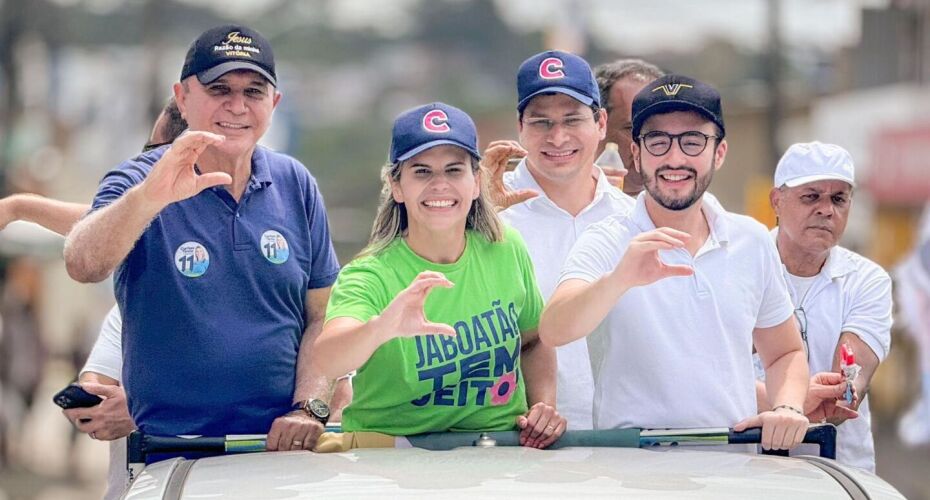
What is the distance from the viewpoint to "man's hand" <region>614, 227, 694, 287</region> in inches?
168

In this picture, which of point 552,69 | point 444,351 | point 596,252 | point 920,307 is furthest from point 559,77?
point 920,307

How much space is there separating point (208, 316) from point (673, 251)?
1.24 m

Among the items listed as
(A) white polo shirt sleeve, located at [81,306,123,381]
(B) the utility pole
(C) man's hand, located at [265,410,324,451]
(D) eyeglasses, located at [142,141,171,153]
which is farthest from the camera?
(B) the utility pole

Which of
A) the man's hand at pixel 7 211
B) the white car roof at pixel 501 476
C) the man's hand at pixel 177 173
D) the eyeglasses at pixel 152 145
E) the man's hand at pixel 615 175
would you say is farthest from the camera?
the man's hand at pixel 615 175

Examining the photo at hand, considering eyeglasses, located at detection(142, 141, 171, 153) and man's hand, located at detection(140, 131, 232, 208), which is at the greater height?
eyeglasses, located at detection(142, 141, 171, 153)

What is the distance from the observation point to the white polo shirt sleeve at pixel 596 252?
15.4 ft

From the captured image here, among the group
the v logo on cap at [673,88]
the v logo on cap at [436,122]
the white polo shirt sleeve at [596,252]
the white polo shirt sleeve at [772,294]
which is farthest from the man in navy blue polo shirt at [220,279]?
the white polo shirt sleeve at [772,294]

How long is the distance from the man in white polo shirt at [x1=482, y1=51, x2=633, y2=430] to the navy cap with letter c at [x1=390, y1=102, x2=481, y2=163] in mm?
695

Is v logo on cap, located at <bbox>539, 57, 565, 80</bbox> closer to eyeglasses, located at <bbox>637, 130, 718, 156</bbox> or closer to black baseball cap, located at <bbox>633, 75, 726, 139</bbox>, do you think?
black baseball cap, located at <bbox>633, 75, 726, 139</bbox>

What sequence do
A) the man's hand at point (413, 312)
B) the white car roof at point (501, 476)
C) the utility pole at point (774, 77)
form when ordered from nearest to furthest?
the white car roof at point (501, 476) < the man's hand at point (413, 312) < the utility pole at point (774, 77)

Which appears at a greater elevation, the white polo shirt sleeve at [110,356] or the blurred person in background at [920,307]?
the blurred person in background at [920,307]

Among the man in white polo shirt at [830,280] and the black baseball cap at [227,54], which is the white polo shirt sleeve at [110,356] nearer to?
the black baseball cap at [227,54]

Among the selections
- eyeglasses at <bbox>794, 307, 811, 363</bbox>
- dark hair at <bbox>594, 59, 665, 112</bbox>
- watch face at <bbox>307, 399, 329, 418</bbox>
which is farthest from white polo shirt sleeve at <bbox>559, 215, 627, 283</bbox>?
dark hair at <bbox>594, 59, 665, 112</bbox>

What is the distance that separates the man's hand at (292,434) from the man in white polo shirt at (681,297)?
2.10 feet
